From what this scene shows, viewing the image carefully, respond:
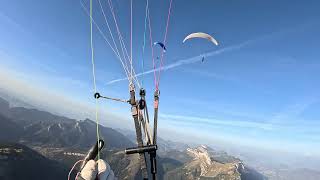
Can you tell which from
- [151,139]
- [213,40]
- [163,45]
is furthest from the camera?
[213,40]

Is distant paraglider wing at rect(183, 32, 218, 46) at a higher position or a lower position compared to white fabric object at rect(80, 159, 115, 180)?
higher

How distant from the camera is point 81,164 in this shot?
10.8 metres

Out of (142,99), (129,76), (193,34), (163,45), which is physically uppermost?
(193,34)

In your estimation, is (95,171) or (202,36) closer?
(95,171)

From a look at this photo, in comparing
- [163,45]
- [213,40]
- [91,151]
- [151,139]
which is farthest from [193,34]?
[91,151]

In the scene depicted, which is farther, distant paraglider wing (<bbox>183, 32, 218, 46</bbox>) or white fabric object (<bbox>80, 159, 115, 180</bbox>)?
distant paraglider wing (<bbox>183, 32, 218, 46</bbox>)

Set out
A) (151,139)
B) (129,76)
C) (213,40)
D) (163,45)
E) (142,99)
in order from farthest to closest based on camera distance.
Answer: (213,40), (163,45), (129,76), (142,99), (151,139)

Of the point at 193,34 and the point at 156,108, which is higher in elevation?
the point at 193,34

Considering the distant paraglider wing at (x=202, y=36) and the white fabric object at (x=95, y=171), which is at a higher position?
the distant paraglider wing at (x=202, y=36)

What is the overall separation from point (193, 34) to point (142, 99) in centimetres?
814

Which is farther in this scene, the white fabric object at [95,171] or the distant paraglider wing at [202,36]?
the distant paraglider wing at [202,36]

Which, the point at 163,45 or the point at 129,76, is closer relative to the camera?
the point at 129,76

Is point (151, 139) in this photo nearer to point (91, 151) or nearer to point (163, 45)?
point (91, 151)

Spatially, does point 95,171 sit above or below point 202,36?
below
